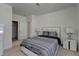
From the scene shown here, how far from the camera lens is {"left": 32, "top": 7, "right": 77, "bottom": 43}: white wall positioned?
159 inches

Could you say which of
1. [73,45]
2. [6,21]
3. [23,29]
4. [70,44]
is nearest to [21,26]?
[23,29]

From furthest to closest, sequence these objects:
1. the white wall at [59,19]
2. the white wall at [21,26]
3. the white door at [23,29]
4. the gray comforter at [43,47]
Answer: the white door at [23,29]
the white wall at [21,26]
the white wall at [59,19]
the gray comforter at [43,47]

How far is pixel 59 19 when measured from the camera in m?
4.68

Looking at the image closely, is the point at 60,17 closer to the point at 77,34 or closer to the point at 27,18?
the point at 77,34

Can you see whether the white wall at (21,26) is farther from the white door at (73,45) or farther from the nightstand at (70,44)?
the white door at (73,45)

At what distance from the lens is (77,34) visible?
150 inches

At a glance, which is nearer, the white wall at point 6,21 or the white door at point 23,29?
the white wall at point 6,21

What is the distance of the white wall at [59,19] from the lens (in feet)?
13.3

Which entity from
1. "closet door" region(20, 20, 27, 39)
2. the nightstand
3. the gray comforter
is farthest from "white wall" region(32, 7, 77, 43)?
the gray comforter

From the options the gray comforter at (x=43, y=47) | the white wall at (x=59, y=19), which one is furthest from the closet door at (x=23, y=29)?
the gray comforter at (x=43, y=47)

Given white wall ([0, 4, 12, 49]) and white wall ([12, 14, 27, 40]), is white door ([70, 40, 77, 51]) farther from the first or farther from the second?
white wall ([12, 14, 27, 40])

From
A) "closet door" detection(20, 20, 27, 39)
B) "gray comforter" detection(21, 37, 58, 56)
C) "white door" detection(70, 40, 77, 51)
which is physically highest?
"closet door" detection(20, 20, 27, 39)

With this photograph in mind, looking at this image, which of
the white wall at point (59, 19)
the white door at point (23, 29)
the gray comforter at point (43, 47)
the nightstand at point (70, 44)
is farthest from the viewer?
the white door at point (23, 29)

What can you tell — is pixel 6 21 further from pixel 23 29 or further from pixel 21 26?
pixel 23 29
